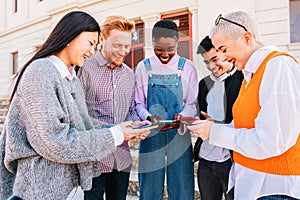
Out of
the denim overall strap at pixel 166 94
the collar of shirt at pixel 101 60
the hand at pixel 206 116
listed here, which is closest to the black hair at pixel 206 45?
the denim overall strap at pixel 166 94

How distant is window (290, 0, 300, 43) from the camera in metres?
5.35

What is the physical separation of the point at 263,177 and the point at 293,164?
115mm

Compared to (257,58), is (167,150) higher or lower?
lower

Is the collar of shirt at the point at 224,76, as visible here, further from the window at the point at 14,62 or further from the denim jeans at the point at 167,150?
the window at the point at 14,62

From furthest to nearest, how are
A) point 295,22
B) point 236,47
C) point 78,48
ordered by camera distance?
point 295,22, point 78,48, point 236,47

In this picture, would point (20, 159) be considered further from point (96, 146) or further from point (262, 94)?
point (262, 94)

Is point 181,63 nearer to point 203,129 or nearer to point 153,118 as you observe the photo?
point 153,118

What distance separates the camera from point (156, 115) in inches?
70.7

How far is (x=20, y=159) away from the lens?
1.13m

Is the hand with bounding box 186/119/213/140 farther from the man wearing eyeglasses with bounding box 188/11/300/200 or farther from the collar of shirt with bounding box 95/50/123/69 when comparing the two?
the collar of shirt with bounding box 95/50/123/69

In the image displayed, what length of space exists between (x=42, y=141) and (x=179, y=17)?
592 cm

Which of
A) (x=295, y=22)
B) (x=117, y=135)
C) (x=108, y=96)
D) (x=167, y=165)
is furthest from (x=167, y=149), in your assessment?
(x=295, y=22)

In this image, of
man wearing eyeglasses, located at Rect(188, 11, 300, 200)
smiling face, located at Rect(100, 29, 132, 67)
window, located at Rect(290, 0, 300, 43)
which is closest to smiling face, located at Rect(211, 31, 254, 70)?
man wearing eyeglasses, located at Rect(188, 11, 300, 200)

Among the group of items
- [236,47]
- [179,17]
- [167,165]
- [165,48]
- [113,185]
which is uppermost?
[179,17]
